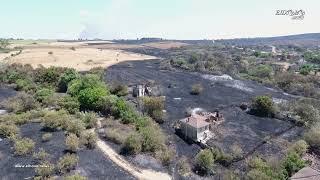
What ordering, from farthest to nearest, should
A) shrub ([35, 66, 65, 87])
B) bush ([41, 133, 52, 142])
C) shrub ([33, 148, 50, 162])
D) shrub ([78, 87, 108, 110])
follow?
shrub ([35, 66, 65, 87]) < shrub ([78, 87, 108, 110]) < bush ([41, 133, 52, 142]) < shrub ([33, 148, 50, 162])

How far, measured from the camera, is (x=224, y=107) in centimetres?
4900

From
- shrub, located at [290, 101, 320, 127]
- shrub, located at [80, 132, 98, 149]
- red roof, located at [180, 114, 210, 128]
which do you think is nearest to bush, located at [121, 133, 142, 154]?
shrub, located at [80, 132, 98, 149]

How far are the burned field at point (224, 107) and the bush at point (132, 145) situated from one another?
13.1 feet

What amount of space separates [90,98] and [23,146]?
1164 cm

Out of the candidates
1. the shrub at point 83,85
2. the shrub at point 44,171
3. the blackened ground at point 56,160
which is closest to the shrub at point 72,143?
the blackened ground at point 56,160

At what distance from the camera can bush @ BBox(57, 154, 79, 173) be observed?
28984 mm

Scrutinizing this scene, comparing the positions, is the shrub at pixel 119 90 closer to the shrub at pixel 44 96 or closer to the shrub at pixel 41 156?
the shrub at pixel 44 96

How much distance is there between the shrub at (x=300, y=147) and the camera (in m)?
34.0

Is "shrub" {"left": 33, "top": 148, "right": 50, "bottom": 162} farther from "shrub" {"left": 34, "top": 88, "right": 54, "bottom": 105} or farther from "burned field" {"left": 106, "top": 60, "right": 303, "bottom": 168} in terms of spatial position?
"shrub" {"left": 34, "top": 88, "right": 54, "bottom": 105}

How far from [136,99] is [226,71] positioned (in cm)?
3759

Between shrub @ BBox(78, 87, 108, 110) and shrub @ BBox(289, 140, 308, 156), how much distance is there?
65.8ft

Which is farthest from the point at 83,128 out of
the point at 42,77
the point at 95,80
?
the point at 42,77

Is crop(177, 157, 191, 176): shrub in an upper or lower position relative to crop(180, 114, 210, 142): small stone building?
lower

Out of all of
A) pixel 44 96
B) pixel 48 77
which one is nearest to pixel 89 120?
pixel 44 96
